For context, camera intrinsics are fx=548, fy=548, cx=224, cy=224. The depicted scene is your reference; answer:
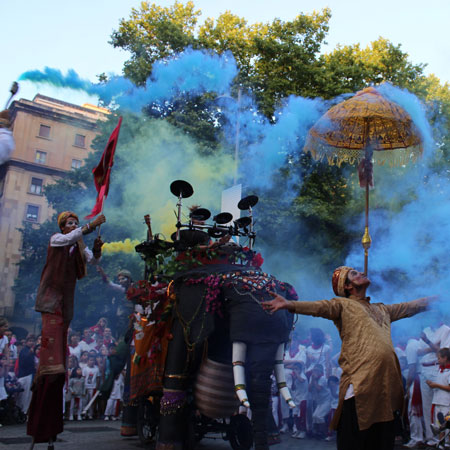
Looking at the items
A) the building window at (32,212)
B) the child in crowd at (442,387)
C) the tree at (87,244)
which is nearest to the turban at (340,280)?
the child in crowd at (442,387)

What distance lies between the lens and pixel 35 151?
78.4ft

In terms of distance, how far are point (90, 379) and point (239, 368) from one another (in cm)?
715

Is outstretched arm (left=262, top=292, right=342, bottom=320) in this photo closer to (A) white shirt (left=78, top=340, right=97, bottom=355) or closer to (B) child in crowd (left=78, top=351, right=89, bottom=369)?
(B) child in crowd (left=78, top=351, right=89, bottom=369)

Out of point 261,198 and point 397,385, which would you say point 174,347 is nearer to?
point 397,385

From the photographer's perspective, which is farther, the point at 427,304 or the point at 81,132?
the point at 81,132

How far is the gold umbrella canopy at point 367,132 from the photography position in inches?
258

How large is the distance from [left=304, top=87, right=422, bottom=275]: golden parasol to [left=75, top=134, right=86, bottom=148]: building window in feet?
51.6

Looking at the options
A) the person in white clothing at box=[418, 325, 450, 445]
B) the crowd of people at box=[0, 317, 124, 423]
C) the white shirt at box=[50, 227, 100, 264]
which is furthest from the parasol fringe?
the crowd of people at box=[0, 317, 124, 423]

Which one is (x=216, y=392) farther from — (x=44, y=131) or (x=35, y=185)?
(x=35, y=185)

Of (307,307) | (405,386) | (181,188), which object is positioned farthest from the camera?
(405,386)

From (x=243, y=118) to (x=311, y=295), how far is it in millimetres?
5632

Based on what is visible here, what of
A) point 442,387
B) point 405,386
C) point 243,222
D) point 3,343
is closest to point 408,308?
point 243,222

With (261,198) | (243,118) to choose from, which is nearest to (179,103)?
(243,118)

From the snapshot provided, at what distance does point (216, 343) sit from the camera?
20.6ft
